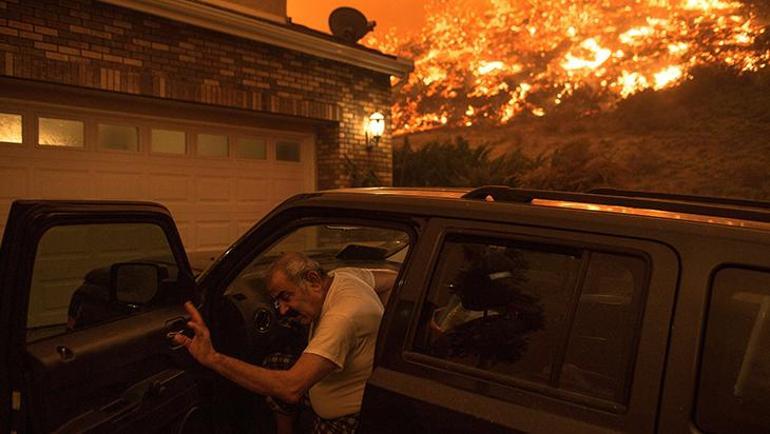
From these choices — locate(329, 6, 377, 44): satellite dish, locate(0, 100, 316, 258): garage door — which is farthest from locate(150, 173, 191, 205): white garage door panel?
locate(329, 6, 377, 44): satellite dish

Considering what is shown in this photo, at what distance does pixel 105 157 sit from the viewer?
756 cm

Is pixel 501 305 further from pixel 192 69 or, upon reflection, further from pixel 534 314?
pixel 192 69

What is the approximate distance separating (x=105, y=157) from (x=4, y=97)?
1.32 m

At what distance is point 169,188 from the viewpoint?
324 inches

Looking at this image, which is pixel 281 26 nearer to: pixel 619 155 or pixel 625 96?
pixel 619 155

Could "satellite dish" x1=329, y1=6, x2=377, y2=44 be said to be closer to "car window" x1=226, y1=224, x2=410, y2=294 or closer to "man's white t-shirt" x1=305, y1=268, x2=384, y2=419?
"car window" x1=226, y1=224, x2=410, y2=294

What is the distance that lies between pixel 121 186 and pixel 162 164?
671mm

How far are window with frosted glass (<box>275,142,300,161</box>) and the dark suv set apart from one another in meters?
7.56

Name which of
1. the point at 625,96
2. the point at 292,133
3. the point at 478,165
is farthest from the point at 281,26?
the point at 625,96

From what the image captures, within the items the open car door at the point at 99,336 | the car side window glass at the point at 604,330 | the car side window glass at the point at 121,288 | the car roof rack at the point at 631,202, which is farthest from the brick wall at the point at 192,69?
the car side window glass at the point at 604,330

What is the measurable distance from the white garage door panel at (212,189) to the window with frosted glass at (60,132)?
173 cm

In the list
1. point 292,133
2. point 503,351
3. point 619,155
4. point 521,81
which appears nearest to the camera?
point 503,351

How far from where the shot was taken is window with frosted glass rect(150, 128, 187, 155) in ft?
26.5

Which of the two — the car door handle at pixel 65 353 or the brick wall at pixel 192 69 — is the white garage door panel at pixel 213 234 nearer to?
the brick wall at pixel 192 69
